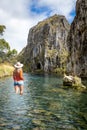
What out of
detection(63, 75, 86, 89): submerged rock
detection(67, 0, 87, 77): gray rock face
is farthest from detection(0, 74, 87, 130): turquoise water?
detection(67, 0, 87, 77): gray rock face

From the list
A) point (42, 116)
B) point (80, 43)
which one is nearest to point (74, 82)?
point (42, 116)

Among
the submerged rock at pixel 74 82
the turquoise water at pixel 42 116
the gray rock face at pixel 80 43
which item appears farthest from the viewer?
the gray rock face at pixel 80 43

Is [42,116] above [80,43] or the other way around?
the other way around

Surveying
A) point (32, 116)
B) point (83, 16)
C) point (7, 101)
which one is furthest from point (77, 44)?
point (32, 116)

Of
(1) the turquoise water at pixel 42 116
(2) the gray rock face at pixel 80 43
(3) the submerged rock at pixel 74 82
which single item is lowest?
(1) the turquoise water at pixel 42 116

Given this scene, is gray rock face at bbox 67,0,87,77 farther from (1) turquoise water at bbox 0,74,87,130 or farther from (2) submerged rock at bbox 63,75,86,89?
(1) turquoise water at bbox 0,74,87,130

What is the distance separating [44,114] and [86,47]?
6718cm

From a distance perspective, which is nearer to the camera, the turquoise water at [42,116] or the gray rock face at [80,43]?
the turquoise water at [42,116]

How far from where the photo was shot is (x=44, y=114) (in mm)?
28312

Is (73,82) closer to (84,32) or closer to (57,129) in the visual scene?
(84,32)

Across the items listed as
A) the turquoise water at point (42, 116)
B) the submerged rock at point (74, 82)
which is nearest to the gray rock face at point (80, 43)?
the submerged rock at point (74, 82)

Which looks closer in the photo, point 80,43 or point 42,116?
point 42,116

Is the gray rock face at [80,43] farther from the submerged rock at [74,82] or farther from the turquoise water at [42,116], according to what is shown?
the turquoise water at [42,116]

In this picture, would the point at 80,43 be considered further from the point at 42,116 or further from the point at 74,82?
the point at 42,116
